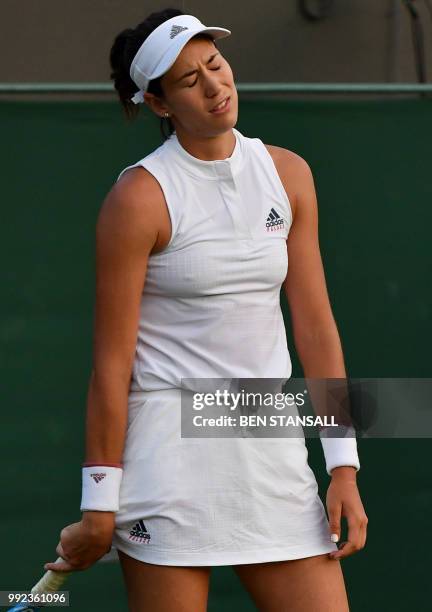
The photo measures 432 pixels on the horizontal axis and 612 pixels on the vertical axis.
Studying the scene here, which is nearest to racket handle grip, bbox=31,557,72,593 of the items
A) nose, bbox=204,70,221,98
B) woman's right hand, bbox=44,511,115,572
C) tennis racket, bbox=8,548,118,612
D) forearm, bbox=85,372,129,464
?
tennis racket, bbox=8,548,118,612

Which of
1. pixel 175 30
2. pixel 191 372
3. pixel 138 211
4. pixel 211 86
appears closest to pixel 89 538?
pixel 191 372

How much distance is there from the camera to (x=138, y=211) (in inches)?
98.7

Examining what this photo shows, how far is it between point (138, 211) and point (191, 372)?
0.34m

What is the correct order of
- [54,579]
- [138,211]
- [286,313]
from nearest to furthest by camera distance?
[138,211]
[54,579]
[286,313]

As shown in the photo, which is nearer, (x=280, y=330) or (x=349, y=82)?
(x=280, y=330)

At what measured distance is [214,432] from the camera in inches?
101

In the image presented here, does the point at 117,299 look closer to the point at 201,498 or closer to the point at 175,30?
the point at 201,498

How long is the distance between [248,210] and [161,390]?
1.35 feet

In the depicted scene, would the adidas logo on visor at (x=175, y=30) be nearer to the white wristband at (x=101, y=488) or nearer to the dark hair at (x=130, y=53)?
the dark hair at (x=130, y=53)

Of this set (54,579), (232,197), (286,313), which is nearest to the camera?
(232,197)

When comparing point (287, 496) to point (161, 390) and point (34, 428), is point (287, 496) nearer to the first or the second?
point (161, 390)

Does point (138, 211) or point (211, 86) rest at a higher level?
point (211, 86)

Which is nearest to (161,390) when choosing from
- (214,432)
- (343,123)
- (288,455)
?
(214,432)

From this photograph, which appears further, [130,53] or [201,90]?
[130,53]
